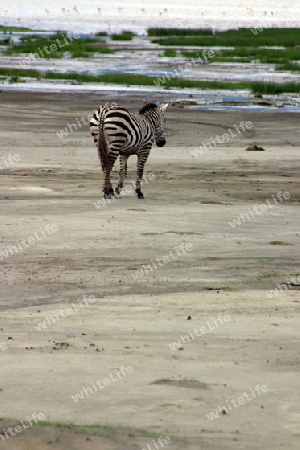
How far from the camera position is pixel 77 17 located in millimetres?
120938

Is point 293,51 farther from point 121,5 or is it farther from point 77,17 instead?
point 121,5

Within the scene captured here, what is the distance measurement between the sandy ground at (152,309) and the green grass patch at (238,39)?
50.5 meters

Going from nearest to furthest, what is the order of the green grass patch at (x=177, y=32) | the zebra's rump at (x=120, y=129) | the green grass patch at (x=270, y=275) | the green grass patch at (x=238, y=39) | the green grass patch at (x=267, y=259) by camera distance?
the green grass patch at (x=270, y=275) < the green grass patch at (x=267, y=259) < the zebra's rump at (x=120, y=129) < the green grass patch at (x=238, y=39) < the green grass patch at (x=177, y=32)

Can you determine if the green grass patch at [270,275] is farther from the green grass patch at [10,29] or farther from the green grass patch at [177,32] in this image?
the green grass patch at [10,29]

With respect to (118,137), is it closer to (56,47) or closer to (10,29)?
(56,47)

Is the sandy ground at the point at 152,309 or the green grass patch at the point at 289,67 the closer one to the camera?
the sandy ground at the point at 152,309

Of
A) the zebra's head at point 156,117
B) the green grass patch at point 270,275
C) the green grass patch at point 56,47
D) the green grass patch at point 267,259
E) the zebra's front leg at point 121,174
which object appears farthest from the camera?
the green grass patch at point 56,47

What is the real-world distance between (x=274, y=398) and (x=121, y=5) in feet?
474

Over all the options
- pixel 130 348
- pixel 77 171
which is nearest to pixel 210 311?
pixel 130 348

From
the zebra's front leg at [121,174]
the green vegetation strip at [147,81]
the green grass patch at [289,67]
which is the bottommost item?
the green grass patch at [289,67]

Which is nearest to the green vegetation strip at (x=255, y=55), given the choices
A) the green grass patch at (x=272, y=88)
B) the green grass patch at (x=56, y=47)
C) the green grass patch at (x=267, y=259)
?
the green grass patch at (x=56, y=47)

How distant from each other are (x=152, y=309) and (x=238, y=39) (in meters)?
64.1

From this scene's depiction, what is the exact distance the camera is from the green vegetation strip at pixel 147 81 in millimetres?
38625

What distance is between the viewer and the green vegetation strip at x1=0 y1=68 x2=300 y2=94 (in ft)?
127
